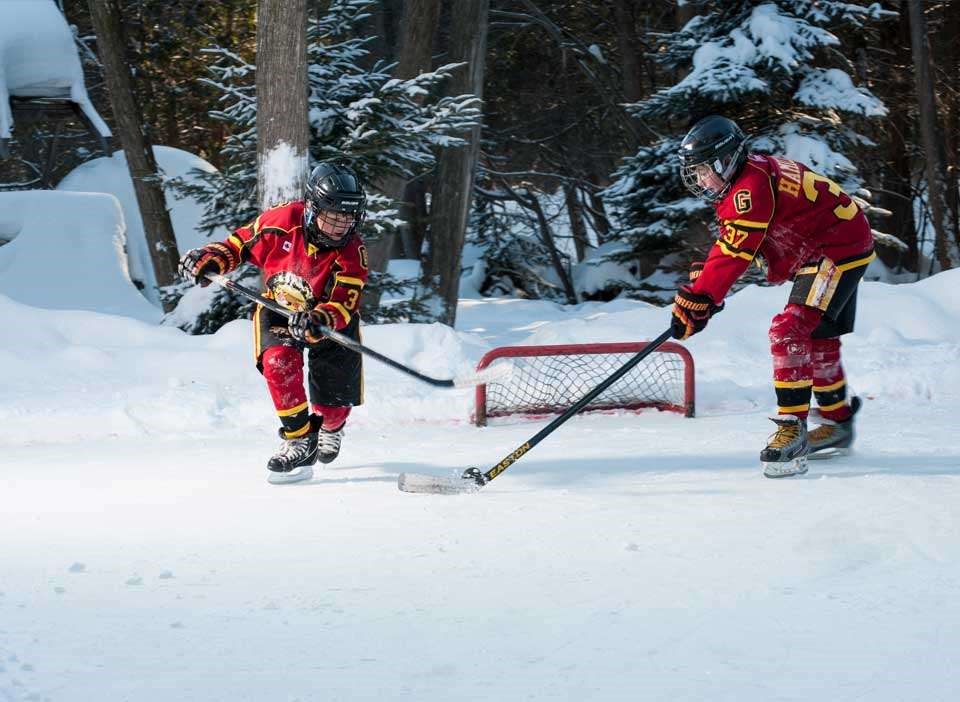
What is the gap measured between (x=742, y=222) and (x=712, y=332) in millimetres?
3100

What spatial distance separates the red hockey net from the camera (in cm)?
552

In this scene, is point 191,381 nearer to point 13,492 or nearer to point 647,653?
point 13,492

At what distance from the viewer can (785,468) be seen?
4184 millimetres

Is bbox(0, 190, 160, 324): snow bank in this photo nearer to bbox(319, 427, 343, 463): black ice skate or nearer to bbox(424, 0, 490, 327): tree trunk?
bbox(424, 0, 490, 327): tree trunk

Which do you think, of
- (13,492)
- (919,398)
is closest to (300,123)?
(13,492)

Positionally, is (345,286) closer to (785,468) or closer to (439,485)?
(439,485)

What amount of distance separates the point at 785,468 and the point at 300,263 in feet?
6.65

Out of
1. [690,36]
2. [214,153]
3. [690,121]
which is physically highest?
[690,36]

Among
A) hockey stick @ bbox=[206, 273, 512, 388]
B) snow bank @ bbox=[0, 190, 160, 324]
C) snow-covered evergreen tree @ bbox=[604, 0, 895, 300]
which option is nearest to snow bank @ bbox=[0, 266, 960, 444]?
hockey stick @ bbox=[206, 273, 512, 388]

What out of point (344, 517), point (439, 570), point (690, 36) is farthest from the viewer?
point (690, 36)

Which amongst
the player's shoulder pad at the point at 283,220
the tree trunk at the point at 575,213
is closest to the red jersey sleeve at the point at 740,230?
the player's shoulder pad at the point at 283,220

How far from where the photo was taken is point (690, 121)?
10.8 m

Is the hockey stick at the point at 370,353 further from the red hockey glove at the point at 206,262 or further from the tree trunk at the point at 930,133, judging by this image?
the tree trunk at the point at 930,133

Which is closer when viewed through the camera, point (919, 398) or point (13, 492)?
point (13, 492)
